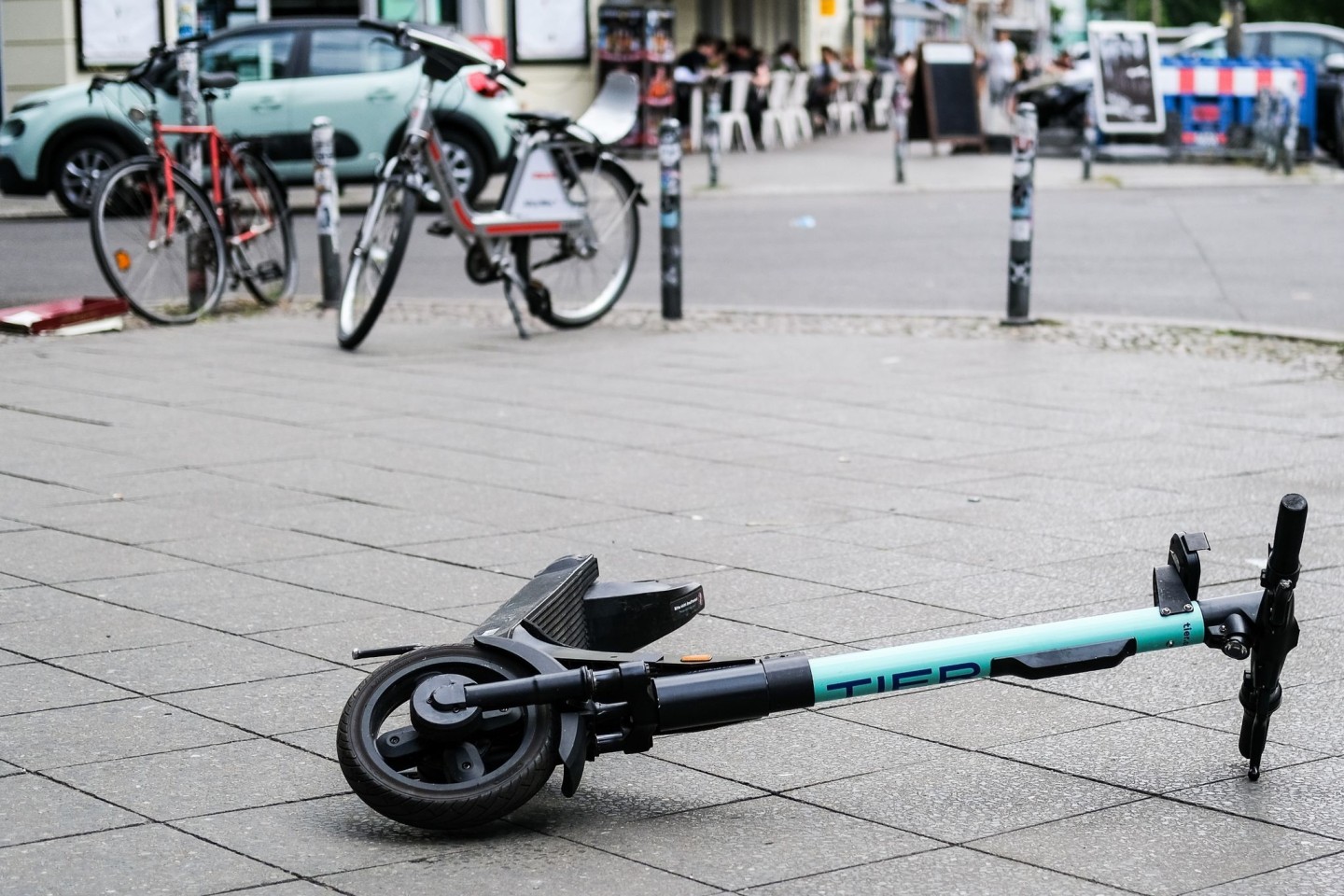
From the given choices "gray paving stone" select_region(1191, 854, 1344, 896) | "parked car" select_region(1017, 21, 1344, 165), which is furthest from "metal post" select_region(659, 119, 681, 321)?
"parked car" select_region(1017, 21, 1344, 165)

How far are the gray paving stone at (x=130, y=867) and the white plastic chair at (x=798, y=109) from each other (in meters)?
26.3

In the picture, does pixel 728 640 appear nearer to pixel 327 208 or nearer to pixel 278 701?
pixel 278 701

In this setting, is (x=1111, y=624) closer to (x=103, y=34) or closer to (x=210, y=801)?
(x=210, y=801)

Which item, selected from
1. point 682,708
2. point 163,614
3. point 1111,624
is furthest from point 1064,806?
point 163,614

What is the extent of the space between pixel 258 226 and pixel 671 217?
2434mm

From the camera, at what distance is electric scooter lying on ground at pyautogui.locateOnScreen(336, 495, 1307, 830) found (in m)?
3.00

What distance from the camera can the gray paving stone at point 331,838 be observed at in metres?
2.99

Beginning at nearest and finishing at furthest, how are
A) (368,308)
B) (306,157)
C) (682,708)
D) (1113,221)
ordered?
1. (682,708)
2. (368,308)
3. (1113,221)
4. (306,157)

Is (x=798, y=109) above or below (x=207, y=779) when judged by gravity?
above

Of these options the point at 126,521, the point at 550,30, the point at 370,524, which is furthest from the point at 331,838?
the point at 550,30

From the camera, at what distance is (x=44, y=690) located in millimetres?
3850

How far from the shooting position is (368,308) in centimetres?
875

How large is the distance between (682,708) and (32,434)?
14.6 feet

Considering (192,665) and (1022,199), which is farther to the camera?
(1022,199)
